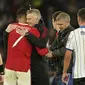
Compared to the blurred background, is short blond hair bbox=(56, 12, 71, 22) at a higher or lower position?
lower

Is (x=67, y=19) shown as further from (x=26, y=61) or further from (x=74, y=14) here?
(x=74, y=14)

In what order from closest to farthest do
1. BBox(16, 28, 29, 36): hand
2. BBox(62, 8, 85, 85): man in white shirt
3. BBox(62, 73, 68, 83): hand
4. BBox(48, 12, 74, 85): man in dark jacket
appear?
BBox(62, 8, 85, 85): man in white shirt < BBox(62, 73, 68, 83): hand < BBox(16, 28, 29, 36): hand < BBox(48, 12, 74, 85): man in dark jacket

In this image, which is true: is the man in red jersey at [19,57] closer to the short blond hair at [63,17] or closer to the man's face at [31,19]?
the man's face at [31,19]

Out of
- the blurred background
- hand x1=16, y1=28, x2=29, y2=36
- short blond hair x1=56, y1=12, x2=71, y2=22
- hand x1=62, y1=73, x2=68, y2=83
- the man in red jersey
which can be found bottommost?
hand x1=62, y1=73, x2=68, y2=83

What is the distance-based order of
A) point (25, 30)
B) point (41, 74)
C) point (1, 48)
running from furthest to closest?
point (1, 48) < point (41, 74) < point (25, 30)

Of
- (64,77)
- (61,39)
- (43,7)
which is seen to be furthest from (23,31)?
(43,7)

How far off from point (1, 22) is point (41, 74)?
15.9 ft

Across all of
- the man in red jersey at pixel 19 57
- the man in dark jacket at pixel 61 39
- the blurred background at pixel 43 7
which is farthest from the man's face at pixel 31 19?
the blurred background at pixel 43 7

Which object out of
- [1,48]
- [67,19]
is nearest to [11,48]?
[67,19]

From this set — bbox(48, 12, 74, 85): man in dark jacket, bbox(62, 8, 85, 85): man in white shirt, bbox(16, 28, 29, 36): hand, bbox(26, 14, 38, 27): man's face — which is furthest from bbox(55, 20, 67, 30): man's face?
bbox(62, 8, 85, 85): man in white shirt

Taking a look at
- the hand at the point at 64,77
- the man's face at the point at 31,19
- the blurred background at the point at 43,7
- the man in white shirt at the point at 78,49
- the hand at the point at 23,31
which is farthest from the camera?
the blurred background at the point at 43,7

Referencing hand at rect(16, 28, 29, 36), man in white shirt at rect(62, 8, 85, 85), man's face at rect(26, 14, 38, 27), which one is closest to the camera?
man in white shirt at rect(62, 8, 85, 85)

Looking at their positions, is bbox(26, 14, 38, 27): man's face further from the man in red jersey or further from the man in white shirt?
the man in white shirt

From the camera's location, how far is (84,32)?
16.9ft
